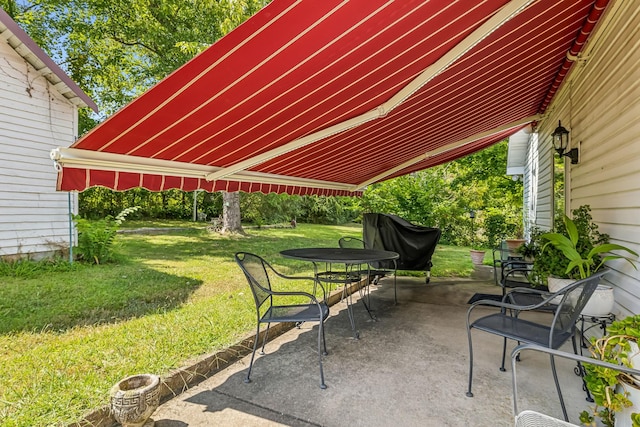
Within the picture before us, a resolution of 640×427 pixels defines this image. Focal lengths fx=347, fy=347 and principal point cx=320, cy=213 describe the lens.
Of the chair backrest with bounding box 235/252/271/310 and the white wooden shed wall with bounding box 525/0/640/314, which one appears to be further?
Answer: the chair backrest with bounding box 235/252/271/310

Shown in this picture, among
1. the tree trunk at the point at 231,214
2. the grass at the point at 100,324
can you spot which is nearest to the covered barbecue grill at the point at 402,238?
the grass at the point at 100,324

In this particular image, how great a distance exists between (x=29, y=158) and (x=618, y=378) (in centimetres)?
1047

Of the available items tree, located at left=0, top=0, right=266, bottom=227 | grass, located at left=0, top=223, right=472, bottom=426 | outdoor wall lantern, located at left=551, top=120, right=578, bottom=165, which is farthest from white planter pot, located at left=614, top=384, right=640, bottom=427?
tree, located at left=0, top=0, right=266, bottom=227

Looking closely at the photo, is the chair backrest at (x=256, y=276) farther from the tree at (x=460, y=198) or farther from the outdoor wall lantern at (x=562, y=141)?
the tree at (x=460, y=198)

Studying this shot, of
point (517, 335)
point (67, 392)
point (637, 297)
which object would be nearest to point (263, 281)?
point (67, 392)

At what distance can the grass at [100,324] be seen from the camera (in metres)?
2.75

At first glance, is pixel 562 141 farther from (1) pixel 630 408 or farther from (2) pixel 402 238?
(1) pixel 630 408

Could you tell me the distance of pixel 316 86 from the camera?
2.69m

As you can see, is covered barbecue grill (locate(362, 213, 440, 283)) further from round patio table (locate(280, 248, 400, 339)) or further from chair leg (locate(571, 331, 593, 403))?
chair leg (locate(571, 331, 593, 403))

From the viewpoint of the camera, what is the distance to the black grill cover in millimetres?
6805

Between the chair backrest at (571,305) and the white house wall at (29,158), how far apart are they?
998cm

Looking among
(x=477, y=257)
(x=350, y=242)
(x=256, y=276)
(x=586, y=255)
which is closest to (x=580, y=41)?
(x=586, y=255)

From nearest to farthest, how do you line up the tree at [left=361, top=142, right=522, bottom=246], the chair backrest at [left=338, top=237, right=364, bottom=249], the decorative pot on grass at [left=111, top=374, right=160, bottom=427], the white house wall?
the decorative pot on grass at [left=111, top=374, right=160, bottom=427] → the chair backrest at [left=338, top=237, right=364, bottom=249] → the white house wall → the tree at [left=361, top=142, right=522, bottom=246]

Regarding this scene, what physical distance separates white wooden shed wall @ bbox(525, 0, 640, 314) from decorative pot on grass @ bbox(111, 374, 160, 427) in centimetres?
381
